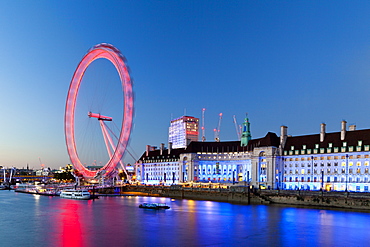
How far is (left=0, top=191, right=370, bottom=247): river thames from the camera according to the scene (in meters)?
41.5

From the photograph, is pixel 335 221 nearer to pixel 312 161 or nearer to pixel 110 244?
pixel 110 244

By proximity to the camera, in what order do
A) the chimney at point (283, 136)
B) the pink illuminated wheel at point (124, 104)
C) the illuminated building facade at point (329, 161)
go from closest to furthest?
the pink illuminated wheel at point (124, 104) < the illuminated building facade at point (329, 161) < the chimney at point (283, 136)

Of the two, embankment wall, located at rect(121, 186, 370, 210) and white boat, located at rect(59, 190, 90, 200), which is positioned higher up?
embankment wall, located at rect(121, 186, 370, 210)

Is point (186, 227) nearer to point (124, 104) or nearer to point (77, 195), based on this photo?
point (124, 104)

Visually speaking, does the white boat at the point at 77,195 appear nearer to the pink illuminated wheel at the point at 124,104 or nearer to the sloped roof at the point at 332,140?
the pink illuminated wheel at the point at 124,104

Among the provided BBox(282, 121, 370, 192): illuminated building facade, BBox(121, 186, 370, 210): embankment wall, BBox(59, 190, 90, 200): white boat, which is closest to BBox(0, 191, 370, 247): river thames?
BBox(121, 186, 370, 210): embankment wall

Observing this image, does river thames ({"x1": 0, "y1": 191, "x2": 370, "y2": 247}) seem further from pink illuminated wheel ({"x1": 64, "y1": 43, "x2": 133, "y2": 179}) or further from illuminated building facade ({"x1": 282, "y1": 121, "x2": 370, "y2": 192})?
illuminated building facade ({"x1": 282, "y1": 121, "x2": 370, "y2": 192})

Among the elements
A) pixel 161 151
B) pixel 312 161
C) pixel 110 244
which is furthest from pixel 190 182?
pixel 110 244

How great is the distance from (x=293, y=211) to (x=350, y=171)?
28.4 m

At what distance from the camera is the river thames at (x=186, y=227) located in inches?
1634

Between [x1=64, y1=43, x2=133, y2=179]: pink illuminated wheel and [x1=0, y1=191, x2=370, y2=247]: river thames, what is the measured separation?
48.7 feet

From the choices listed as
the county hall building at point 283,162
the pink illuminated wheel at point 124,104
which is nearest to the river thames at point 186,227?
the pink illuminated wheel at point 124,104

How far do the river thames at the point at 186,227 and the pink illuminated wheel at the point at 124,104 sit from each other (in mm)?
14858

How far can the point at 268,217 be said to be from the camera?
58.2m
